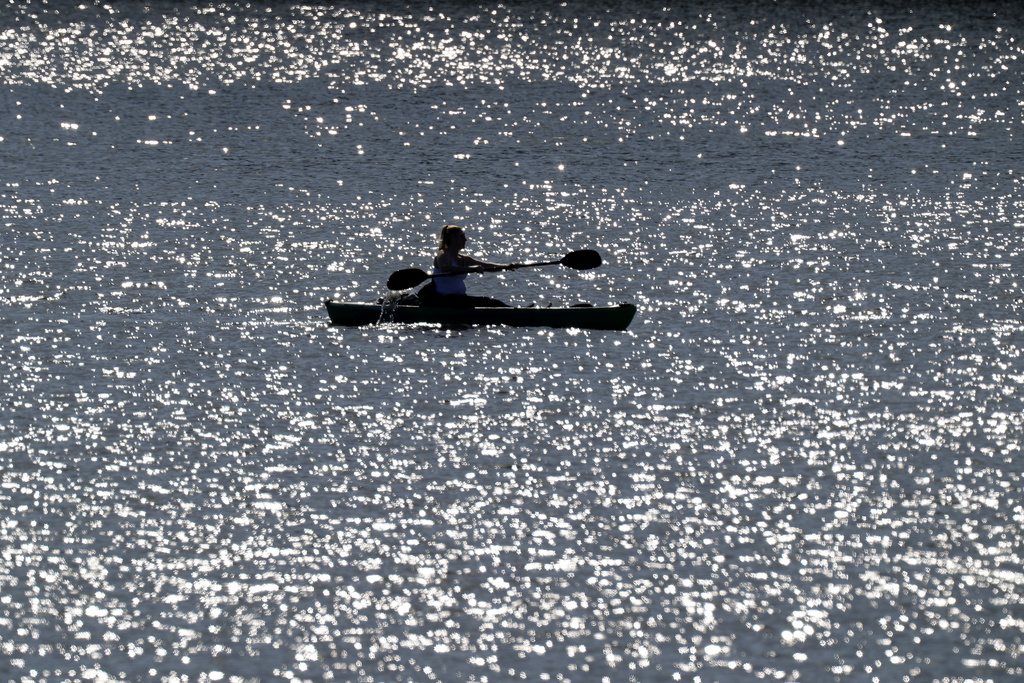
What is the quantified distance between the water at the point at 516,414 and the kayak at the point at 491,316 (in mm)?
246

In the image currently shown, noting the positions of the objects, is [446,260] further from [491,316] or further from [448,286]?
[491,316]

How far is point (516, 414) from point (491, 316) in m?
4.46

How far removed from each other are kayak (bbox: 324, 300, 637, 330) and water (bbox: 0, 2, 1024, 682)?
246 mm

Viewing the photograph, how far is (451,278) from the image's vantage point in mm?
22891

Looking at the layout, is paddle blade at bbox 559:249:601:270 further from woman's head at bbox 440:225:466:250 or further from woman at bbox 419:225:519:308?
woman's head at bbox 440:225:466:250

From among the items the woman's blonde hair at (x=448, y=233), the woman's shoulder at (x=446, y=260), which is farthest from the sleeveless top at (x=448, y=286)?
the woman's blonde hair at (x=448, y=233)

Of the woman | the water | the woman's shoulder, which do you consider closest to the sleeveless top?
the woman

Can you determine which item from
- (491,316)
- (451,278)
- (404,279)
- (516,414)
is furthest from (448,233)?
(516,414)

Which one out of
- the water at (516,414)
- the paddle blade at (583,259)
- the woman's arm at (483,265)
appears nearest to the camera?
the water at (516,414)

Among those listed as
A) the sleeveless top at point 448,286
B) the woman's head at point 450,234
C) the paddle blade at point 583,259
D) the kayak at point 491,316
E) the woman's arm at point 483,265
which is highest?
the woman's head at point 450,234

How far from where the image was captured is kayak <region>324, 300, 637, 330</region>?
22.1 metres

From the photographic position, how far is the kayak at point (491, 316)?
2208 centimetres

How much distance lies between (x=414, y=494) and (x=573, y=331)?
7.31 meters

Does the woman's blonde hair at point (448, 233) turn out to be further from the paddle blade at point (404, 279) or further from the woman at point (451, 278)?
the paddle blade at point (404, 279)
